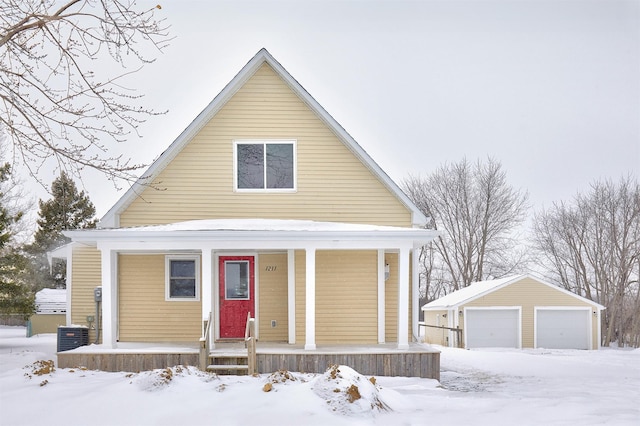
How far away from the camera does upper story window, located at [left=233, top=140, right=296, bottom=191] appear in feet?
43.8

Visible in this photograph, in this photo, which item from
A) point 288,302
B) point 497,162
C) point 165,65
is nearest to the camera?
point 165,65

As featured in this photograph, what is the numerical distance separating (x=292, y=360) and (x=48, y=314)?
23.5 meters

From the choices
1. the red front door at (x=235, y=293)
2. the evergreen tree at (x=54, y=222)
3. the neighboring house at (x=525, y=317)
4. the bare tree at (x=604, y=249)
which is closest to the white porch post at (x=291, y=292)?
the red front door at (x=235, y=293)

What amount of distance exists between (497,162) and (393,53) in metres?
23.7

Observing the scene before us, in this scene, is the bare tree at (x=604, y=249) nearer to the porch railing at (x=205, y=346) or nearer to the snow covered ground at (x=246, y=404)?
the porch railing at (x=205, y=346)

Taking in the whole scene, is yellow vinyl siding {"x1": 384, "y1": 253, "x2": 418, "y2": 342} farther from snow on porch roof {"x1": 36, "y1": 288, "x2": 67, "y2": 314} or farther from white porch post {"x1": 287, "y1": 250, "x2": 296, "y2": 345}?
snow on porch roof {"x1": 36, "y1": 288, "x2": 67, "y2": 314}

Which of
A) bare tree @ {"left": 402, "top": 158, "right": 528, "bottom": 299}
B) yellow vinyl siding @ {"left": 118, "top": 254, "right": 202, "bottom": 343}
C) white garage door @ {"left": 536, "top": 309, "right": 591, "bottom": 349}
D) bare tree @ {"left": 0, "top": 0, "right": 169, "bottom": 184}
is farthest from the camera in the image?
bare tree @ {"left": 402, "top": 158, "right": 528, "bottom": 299}

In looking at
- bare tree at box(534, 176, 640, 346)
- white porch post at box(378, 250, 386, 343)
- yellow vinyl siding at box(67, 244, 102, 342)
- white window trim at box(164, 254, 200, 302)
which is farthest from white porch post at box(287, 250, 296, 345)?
bare tree at box(534, 176, 640, 346)

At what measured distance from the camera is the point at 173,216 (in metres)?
13.1

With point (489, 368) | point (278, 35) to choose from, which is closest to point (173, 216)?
point (278, 35)

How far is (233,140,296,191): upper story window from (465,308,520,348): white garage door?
54.4 ft

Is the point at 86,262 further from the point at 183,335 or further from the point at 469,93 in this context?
the point at 469,93

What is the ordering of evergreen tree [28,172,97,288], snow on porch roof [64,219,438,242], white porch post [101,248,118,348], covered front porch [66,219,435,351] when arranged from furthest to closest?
1. evergreen tree [28,172,97,288]
2. white porch post [101,248,118,348]
3. covered front porch [66,219,435,351]
4. snow on porch roof [64,219,438,242]

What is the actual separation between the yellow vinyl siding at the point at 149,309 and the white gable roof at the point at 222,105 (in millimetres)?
1080
